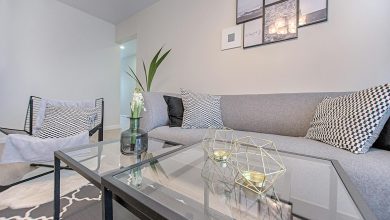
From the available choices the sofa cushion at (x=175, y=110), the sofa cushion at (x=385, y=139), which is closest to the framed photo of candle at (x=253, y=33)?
the sofa cushion at (x=175, y=110)

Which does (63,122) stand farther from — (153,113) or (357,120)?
(357,120)

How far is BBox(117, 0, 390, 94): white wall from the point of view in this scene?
4.61 ft

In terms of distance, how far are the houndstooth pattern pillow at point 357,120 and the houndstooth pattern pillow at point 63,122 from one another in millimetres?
1880

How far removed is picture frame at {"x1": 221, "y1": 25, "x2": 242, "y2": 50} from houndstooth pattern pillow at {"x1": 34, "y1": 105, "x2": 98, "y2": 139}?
5.38 ft

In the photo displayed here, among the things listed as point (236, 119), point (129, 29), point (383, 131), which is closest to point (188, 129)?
point (236, 119)

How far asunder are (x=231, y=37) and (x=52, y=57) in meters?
2.93

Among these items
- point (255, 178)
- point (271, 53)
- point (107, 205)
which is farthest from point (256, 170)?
point (271, 53)

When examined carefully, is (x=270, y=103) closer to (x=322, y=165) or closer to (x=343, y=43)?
(x=343, y=43)

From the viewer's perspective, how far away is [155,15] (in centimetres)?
302

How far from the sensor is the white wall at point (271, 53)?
1406mm

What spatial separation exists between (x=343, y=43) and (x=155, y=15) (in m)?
2.59

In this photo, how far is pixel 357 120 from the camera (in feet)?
3.20

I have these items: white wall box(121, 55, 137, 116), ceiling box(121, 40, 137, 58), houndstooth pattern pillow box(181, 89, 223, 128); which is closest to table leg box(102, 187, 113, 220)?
houndstooth pattern pillow box(181, 89, 223, 128)

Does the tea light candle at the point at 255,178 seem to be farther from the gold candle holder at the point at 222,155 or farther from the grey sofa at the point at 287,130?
the grey sofa at the point at 287,130
